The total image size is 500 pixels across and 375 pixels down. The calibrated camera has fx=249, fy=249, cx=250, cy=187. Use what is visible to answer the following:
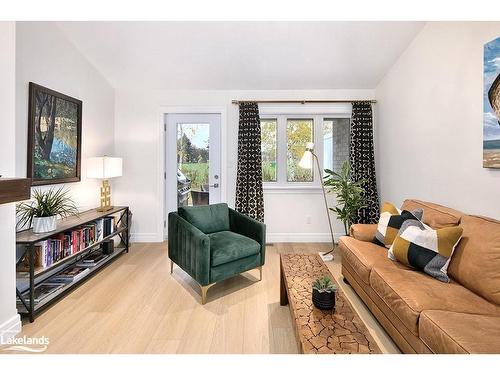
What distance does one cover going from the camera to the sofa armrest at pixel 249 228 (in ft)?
8.61

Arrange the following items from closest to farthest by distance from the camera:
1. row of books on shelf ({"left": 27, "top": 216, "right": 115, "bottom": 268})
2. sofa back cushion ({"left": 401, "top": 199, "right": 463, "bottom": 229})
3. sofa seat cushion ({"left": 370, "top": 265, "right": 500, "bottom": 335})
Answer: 1. sofa seat cushion ({"left": 370, "top": 265, "right": 500, "bottom": 335})
2. sofa back cushion ({"left": 401, "top": 199, "right": 463, "bottom": 229})
3. row of books on shelf ({"left": 27, "top": 216, "right": 115, "bottom": 268})

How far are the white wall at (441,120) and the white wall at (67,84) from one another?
398 centimetres

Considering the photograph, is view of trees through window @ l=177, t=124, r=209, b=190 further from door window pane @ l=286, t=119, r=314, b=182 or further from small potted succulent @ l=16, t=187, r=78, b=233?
small potted succulent @ l=16, t=187, r=78, b=233

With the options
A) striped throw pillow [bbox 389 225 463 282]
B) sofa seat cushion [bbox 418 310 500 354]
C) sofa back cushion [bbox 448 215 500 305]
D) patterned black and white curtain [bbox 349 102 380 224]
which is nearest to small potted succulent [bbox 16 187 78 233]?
sofa seat cushion [bbox 418 310 500 354]

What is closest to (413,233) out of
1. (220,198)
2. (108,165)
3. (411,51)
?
(411,51)

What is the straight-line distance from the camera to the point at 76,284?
2.56 metres

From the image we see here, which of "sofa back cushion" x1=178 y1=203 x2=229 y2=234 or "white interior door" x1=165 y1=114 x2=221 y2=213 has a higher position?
"white interior door" x1=165 y1=114 x2=221 y2=213

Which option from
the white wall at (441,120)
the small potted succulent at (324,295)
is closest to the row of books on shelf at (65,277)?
the small potted succulent at (324,295)

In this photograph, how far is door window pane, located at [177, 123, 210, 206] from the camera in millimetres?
3961

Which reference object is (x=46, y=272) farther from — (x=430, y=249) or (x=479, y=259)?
(x=479, y=259)

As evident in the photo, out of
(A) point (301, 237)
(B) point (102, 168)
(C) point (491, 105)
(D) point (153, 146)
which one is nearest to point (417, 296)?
(C) point (491, 105)

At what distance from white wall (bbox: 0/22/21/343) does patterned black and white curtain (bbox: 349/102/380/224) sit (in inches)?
149
